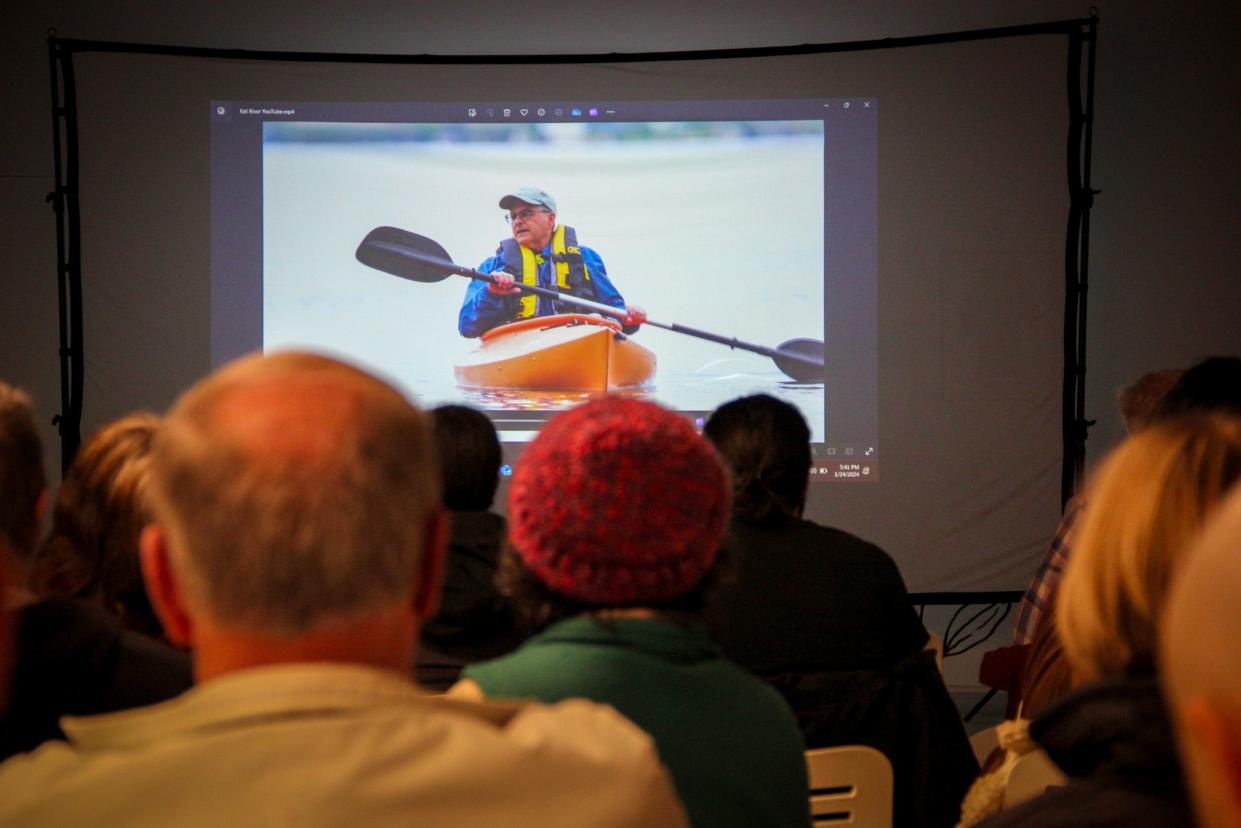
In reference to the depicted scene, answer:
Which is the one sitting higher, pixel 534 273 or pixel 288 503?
pixel 534 273

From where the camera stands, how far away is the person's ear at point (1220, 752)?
564mm

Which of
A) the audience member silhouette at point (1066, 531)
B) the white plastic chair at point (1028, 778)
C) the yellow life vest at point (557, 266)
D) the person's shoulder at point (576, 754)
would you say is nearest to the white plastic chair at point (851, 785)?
the white plastic chair at point (1028, 778)

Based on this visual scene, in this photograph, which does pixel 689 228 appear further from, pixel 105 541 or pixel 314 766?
pixel 314 766

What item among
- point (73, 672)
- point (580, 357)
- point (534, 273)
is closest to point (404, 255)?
point (534, 273)

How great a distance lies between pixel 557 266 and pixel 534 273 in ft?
0.30

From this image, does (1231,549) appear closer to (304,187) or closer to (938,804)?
A: (938,804)

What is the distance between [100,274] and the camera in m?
4.71

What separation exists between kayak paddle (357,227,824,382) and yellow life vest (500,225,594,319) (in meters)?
0.03

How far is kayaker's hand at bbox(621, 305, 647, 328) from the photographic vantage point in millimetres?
4711

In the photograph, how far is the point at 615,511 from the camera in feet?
4.42

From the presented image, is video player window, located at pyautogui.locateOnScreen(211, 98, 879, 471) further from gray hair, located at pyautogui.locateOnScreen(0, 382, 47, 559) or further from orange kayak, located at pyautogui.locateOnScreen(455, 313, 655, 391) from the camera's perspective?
gray hair, located at pyautogui.locateOnScreen(0, 382, 47, 559)

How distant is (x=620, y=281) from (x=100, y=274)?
196cm

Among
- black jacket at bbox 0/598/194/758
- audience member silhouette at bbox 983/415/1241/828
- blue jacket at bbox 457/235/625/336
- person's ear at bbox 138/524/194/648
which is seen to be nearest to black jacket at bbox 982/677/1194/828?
audience member silhouette at bbox 983/415/1241/828

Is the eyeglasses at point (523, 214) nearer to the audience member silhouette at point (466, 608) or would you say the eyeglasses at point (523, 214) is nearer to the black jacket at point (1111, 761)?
the audience member silhouette at point (466, 608)
